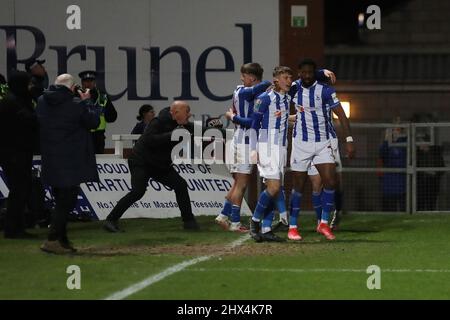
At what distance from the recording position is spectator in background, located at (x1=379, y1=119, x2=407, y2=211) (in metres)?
19.1

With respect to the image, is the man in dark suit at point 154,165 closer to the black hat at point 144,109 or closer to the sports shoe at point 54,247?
the black hat at point 144,109

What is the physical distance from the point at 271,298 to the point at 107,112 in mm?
9582

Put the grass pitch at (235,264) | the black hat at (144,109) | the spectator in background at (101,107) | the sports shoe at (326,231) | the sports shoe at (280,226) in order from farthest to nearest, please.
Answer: the spectator in background at (101,107) → the black hat at (144,109) → the sports shoe at (280,226) → the sports shoe at (326,231) → the grass pitch at (235,264)

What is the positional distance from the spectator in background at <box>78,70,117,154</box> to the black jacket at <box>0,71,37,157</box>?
11.1ft

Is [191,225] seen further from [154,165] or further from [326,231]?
[326,231]

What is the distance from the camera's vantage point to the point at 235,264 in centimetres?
1230

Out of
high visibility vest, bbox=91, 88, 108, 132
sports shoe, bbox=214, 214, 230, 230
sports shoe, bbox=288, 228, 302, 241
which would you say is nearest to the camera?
sports shoe, bbox=288, 228, 302, 241

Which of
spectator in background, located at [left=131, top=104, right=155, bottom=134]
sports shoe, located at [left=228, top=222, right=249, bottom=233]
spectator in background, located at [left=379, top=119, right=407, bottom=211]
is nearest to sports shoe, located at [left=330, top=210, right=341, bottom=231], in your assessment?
sports shoe, located at [left=228, top=222, right=249, bottom=233]

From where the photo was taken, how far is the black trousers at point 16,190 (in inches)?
589

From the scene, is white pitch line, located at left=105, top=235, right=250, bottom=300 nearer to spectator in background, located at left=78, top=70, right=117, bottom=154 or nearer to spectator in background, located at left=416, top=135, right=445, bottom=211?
spectator in background, located at left=78, top=70, right=117, bottom=154

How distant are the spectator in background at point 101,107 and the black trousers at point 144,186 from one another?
2.62 m

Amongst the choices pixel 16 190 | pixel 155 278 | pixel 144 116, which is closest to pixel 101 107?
pixel 144 116

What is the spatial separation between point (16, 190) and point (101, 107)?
3.92 meters

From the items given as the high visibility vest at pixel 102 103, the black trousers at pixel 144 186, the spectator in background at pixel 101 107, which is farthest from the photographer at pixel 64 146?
the high visibility vest at pixel 102 103
